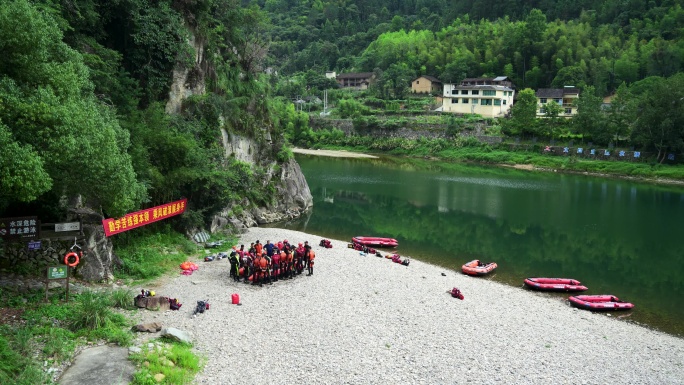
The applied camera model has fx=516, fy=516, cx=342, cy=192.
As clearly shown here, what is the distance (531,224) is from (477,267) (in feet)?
47.8

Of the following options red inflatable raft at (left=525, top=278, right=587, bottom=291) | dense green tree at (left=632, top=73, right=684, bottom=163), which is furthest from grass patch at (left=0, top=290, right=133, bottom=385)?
dense green tree at (left=632, top=73, right=684, bottom=163)

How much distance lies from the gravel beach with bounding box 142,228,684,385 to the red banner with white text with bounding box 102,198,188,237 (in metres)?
2.91

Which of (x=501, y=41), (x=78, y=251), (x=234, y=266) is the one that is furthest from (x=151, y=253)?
(x=501, y=41)

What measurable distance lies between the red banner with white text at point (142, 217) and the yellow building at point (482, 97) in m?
76.3

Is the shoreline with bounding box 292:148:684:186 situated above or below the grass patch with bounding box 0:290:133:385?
above

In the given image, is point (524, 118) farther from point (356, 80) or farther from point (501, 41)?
point (356, 80)

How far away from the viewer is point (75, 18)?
23.7 metres

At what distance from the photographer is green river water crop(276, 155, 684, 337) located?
2816 cm

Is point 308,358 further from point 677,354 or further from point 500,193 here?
point 500,193

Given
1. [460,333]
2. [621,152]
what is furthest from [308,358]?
[621,152]

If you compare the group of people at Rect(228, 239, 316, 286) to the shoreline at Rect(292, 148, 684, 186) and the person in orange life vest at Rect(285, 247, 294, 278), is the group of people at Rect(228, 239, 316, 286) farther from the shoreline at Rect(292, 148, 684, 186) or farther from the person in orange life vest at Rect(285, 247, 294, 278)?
the shoreline at Rect(292, 148, 684, 186)

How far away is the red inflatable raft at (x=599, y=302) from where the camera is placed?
22812 mm

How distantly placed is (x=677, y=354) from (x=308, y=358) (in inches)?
521

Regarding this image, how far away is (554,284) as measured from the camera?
83.7 ft
